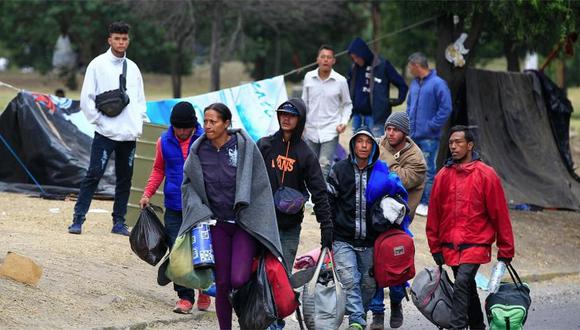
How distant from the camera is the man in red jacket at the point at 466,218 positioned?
26.0 feet

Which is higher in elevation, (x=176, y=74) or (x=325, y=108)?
(x=325, y=108)

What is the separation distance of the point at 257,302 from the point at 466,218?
5.79 ft

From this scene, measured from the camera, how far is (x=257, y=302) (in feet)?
23.2

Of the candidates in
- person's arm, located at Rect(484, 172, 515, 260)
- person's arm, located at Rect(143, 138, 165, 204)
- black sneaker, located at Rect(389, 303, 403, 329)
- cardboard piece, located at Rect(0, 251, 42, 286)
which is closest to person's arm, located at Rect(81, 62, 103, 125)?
person's arm, located at Rect(143, 138, 165, 204)

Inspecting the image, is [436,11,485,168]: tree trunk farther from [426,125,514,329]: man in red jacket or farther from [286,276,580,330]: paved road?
Answer: [426,125,514,329]: man in red jacket

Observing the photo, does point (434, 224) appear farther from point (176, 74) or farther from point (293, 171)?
point (176, 74)

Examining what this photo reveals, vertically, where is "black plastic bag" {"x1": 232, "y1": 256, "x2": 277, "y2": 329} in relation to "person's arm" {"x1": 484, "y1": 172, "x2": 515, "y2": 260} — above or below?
below

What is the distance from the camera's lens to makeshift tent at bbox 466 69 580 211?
53.9 feet

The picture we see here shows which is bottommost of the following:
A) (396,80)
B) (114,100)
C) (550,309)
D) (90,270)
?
(550,309)

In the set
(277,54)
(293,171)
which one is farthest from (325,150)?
(277,54)

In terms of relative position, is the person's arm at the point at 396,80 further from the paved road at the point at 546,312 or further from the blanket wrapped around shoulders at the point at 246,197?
the blanket wrapped around shoulders at the point at 246,197

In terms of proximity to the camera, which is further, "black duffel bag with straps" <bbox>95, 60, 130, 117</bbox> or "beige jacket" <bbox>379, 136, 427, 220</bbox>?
"black duffel bag with straps" <bbox>95, 60, 130, 117</bbox>

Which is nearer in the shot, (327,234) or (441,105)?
(327,234)

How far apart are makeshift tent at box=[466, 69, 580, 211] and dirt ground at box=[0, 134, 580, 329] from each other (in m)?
→ 3.02
